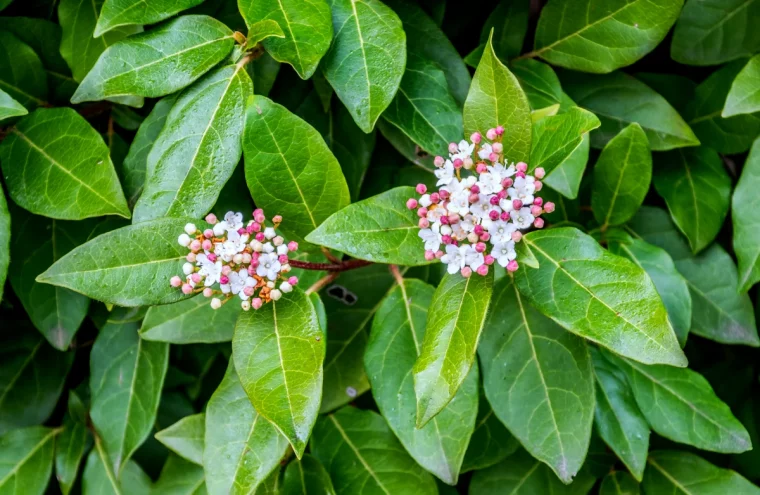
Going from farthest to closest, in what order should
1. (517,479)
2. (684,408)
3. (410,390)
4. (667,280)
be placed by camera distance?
1. (517,479)
2. (684,408)
3. (667,280)
4. (410,390)

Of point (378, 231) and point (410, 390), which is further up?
point (378, 231)

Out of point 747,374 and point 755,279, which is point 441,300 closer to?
point 755,279

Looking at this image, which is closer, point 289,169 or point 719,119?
point 289,169

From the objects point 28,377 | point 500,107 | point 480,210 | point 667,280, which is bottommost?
point 28,377

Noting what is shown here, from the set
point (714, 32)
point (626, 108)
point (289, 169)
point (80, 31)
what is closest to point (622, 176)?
point (626, 108)

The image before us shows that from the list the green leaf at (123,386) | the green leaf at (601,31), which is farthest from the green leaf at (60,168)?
the green leaf at (601,31)

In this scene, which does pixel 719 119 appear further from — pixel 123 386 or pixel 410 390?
pixel 123 386
